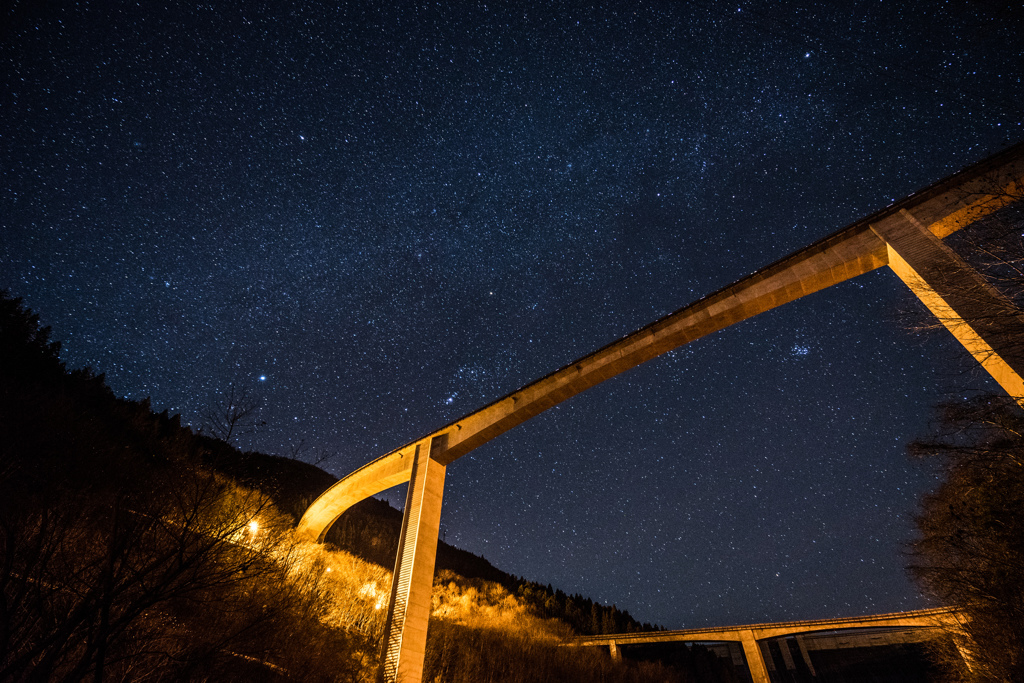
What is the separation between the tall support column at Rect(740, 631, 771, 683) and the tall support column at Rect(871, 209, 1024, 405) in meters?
41.3

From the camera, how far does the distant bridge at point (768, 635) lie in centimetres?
3447

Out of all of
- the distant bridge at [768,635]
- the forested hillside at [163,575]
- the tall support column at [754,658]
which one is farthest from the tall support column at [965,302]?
the tall support column at [754,658]

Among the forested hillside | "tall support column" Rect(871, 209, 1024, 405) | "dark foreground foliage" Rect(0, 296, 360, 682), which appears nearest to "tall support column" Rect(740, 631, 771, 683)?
the forested hillside

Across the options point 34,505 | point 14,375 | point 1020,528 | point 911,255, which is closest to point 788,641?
point 1020,528

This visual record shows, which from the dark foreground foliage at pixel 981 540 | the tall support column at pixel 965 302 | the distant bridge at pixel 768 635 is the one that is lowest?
the dark foreground foliage at pixel 981 540

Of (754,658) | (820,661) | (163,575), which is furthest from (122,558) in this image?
(820,661)

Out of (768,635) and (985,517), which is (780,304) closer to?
(985,517)

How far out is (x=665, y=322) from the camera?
12.9 metres

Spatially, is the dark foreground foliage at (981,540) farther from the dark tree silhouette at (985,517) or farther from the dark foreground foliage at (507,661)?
the dark foreground foliage at (507,661)

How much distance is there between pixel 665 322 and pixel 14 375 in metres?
34.1

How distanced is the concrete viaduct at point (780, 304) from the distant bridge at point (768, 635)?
32.2 metres

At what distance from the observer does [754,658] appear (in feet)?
125

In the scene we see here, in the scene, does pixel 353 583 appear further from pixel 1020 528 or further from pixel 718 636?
pixel 718 636

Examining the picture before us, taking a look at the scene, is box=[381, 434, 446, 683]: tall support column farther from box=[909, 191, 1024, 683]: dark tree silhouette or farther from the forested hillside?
box=[909, 191, 1024, 683]: dark tree silhouette
